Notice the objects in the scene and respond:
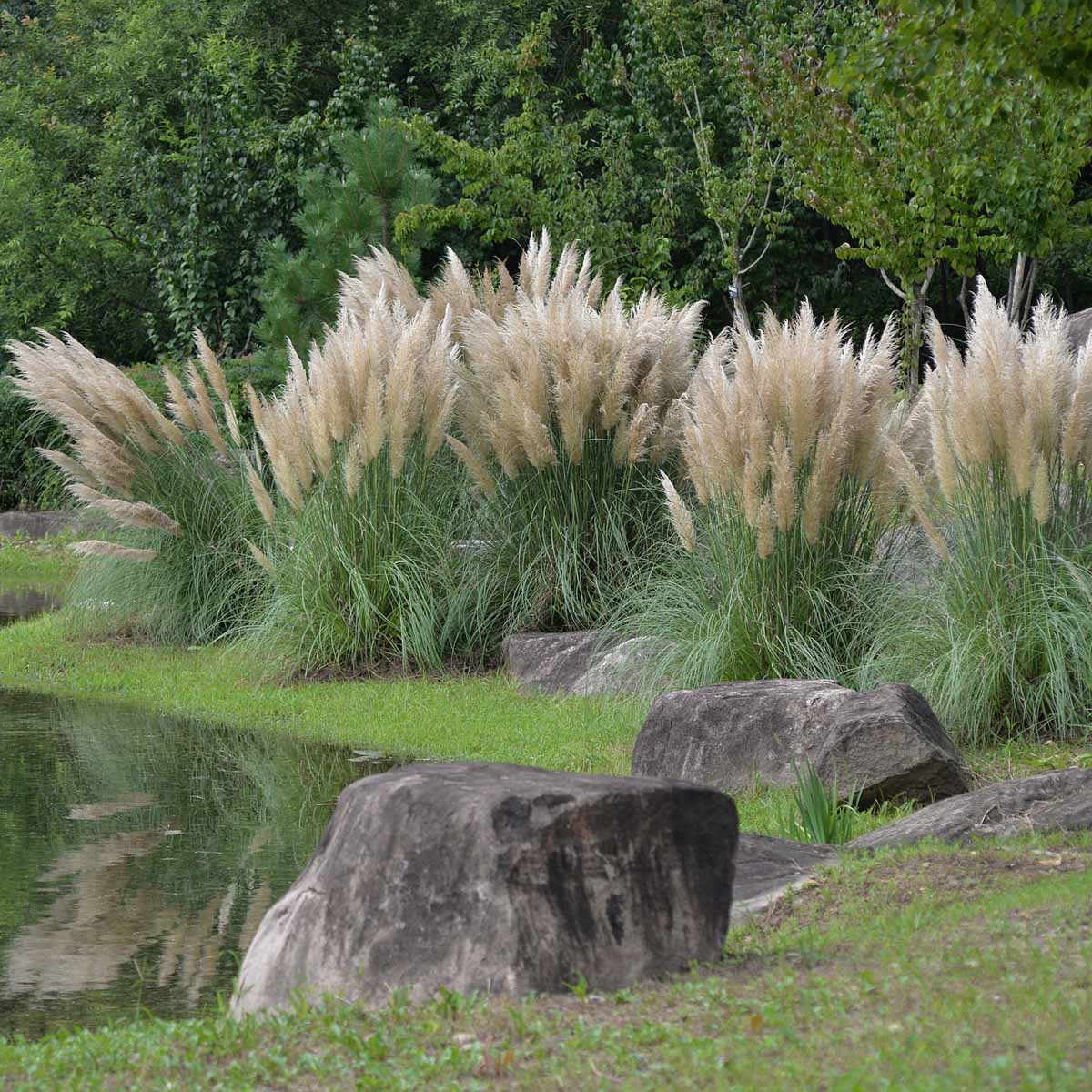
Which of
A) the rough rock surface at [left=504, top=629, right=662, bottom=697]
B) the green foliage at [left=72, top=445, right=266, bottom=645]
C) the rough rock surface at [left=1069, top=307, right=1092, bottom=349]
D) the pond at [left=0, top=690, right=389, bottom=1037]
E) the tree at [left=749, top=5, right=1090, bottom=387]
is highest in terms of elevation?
the tree at [left=749, top=5, right=1090, bottom=387]

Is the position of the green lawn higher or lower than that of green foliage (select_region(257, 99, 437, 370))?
lower

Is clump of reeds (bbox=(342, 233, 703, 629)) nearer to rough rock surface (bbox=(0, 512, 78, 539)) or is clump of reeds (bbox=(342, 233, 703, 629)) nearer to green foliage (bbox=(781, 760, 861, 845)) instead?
green foliage (bbox=(781, 760, 861, 845))

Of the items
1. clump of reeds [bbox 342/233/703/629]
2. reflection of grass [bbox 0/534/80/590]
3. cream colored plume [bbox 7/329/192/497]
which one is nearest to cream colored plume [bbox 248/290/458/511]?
clump of reeds [bbox 342/233/703/629]

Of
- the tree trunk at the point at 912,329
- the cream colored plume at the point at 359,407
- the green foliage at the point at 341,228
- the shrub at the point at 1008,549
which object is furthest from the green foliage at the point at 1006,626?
the green foliage at the point at 341,228

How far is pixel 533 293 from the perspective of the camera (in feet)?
35.2

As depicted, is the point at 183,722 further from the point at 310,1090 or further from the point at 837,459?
the point at 310,1090

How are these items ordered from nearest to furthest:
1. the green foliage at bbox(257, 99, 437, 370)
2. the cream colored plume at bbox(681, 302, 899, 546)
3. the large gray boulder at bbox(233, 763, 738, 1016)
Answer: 1. the large gray boulder at bbox(233, 763, 738, 1016)
2. the cream colored plume at bbox(681, 302, 899, 546)
3. the green foliage at bbox(257, 99, 437, 370)

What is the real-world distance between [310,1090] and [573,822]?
3.00ft

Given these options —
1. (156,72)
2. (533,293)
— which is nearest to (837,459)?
(533,293)

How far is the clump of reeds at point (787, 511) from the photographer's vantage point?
7641 mm

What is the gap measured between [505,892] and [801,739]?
2990 millimetres

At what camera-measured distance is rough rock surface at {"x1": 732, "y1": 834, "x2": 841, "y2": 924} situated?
4.71 m

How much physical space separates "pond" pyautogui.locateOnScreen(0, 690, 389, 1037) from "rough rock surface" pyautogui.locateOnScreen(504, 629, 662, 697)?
4.53 feet

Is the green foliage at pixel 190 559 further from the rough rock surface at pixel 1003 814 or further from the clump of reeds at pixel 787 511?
the rough rock surface at pixel 1003 814
